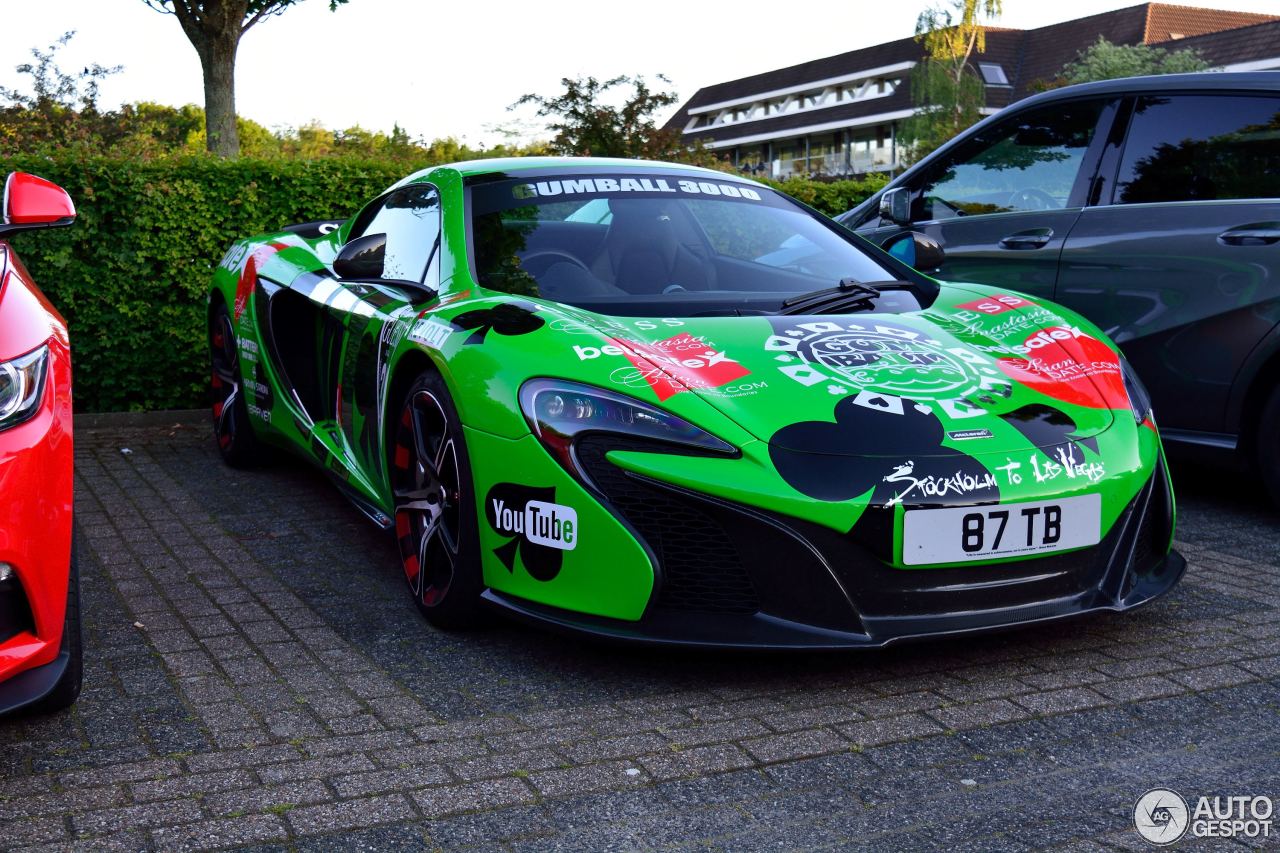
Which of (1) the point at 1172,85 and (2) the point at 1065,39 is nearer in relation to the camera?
(1) the point at 1172,85

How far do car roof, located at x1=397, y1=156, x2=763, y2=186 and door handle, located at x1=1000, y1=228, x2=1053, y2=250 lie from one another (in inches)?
56.3

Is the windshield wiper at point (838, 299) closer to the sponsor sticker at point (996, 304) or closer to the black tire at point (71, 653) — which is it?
the sponsor sticker at point (996, 304)

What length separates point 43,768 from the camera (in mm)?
2766

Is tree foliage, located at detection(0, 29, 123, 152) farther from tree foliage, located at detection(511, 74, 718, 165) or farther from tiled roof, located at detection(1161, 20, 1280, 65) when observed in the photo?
tiled roof, located at detection(1161, 20, 1280, 65)

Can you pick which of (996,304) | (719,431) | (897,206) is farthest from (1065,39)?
(719,431)

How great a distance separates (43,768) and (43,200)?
4.59 feet

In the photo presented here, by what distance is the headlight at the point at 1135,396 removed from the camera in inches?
143

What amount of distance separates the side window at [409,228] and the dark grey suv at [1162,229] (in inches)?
69.2

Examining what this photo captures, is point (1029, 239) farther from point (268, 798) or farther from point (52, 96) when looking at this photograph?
point (52, 96)

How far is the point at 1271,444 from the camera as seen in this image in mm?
4797

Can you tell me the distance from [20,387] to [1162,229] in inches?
164

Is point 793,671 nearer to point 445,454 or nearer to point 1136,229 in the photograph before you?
point 445,454

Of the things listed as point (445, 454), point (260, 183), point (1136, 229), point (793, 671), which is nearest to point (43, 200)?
point (445, 454)

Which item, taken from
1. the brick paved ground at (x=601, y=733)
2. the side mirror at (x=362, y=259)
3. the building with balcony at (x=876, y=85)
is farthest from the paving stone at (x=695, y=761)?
the building with balcony at (x=876, y=85)
